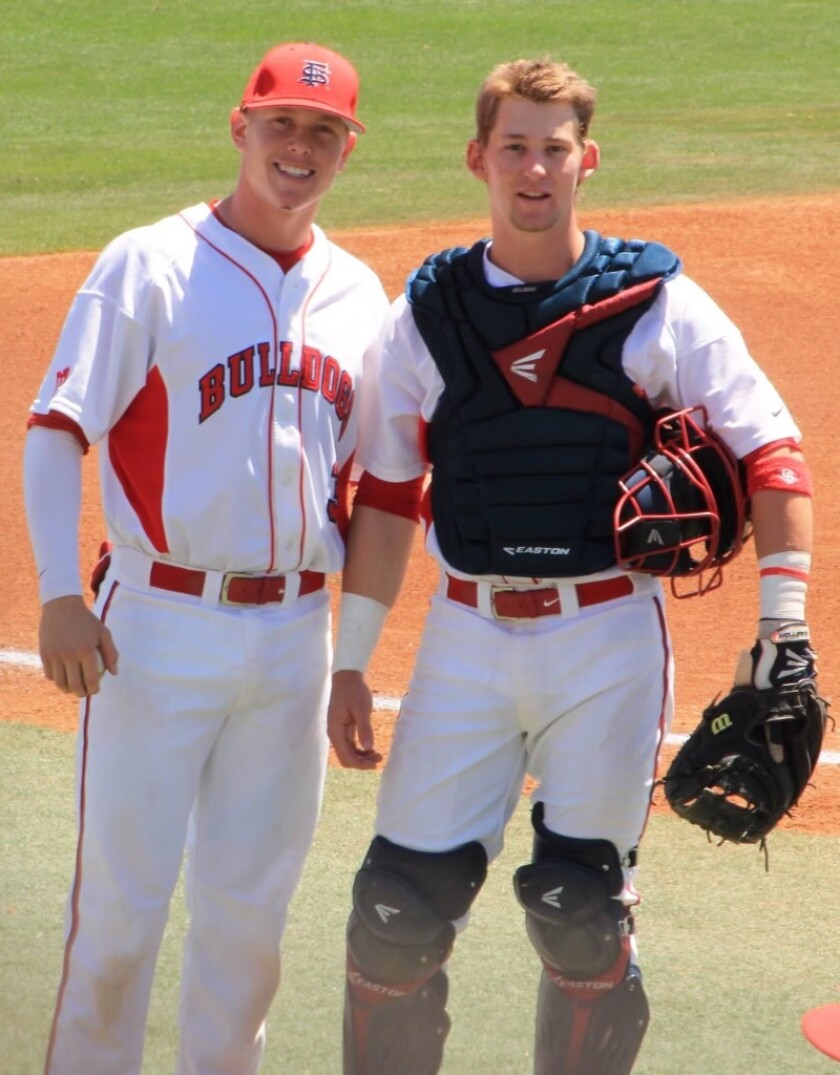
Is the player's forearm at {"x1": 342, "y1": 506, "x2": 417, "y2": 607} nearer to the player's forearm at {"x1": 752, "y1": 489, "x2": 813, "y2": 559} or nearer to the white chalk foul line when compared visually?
the player's forearm at {"x1": 752, "y1": 489, "x2": 813, "y2": 559}

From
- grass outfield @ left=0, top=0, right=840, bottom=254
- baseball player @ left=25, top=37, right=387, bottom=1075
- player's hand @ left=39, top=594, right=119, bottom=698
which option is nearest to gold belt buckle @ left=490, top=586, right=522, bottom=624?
baseball player @ left=25, top=37, right=387, bottom=1075

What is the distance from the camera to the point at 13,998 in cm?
414

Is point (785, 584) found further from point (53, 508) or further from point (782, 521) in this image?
point (53, 508)

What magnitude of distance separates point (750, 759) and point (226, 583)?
43.0 inches

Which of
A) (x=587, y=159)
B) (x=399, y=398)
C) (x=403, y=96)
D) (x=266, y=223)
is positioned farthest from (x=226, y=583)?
(x=403, y=96)

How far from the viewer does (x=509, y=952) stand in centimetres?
441

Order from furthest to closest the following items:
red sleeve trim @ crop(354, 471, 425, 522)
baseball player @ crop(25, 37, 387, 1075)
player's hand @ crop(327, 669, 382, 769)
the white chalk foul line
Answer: the white chalk foul line → red sleeve trim @ crop(354, 471, 425, 522) → player's hand @ crop(327, 669, 382, 769) → baseball player @ crop(25, 37, 387, 1075)

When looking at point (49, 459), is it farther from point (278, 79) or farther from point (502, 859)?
point (502, 859)

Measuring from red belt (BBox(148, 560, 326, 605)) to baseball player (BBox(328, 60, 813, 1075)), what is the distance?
0.28 metres

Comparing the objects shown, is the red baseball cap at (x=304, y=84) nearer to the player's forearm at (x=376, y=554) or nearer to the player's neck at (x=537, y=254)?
the player's neck at (x=537, y=254)

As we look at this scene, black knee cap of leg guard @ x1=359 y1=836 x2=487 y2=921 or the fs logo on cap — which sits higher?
the fs logo on cap

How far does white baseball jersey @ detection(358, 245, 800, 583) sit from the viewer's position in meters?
3.38

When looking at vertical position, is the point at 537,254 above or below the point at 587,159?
below

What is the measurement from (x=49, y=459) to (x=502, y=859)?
213 cm
